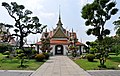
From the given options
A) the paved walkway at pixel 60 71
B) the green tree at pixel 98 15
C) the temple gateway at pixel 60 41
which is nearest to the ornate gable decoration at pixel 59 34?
the temple gateway at pixel 60 41

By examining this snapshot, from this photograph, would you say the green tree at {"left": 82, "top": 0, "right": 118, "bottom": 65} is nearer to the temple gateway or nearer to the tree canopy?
the tree canopy

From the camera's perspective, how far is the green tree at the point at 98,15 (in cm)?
4481

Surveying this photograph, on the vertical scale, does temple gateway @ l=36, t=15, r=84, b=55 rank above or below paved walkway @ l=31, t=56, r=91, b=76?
above

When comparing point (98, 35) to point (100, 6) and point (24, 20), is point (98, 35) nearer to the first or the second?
point (100, 6)

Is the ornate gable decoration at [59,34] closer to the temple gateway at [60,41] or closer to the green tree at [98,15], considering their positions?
the temple gateway at [60,41]

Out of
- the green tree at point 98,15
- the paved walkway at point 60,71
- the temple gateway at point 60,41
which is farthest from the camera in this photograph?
the temple gateway at point 60,41

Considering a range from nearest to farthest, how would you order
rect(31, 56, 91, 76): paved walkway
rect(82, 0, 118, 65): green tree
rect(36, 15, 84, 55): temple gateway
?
1. rect(31, 56, 91, 76): paved walkway
2. rect(82, 0, 118, 65): green tree
3. rect(36, 15, 84, 55): temple gateway

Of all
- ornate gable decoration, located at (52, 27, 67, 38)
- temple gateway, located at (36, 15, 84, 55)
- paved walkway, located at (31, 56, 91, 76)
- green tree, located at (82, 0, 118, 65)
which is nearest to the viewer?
paved walkway, located at (31, 56, 91, 76)

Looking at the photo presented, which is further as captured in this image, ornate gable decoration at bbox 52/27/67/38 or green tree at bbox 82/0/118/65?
ornate gable decoration at bbox 52/27/67/38

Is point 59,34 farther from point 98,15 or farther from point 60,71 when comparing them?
point 60,71

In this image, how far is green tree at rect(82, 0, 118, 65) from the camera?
44812 millimetres

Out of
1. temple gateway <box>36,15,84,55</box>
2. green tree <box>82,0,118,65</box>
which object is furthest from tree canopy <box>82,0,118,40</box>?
temple gateway <box>36,15,84,55</box>

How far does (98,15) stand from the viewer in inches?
1795

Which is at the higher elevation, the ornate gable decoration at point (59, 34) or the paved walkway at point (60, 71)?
the ornate gable decoration at point (59, 34)
